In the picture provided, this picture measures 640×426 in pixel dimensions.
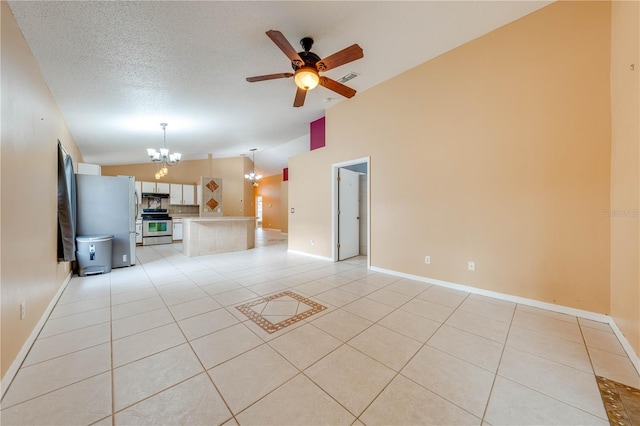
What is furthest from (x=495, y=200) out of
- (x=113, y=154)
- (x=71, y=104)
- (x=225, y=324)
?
(x=113, y=154)

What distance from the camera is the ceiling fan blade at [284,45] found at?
84.4 inches

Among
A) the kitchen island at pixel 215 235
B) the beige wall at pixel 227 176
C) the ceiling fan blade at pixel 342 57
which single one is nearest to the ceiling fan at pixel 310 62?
the ceiling fan blade at pixel 342 57

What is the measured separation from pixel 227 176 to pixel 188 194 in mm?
1644

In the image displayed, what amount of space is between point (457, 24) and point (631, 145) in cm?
211

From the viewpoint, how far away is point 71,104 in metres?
3.70

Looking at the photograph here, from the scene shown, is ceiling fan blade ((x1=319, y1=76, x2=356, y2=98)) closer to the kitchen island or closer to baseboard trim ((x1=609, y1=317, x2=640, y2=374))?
baseboard trim ((x1=609, y1=317, x2=640, y2=374))

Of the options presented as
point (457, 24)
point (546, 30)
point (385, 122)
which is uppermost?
point (457, 24)

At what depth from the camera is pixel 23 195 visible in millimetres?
1943

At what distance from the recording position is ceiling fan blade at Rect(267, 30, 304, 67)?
2143 millimetres

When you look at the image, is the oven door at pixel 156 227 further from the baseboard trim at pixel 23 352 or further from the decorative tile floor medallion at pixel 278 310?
the decorative tile floor medallion at pixel 278 310

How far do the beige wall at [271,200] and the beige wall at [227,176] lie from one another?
6.57ft

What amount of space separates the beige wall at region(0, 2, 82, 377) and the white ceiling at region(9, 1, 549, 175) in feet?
1.40

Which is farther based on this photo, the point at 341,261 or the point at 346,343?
the point at 341,261

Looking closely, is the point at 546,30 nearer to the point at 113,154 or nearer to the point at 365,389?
the point at 365,389
